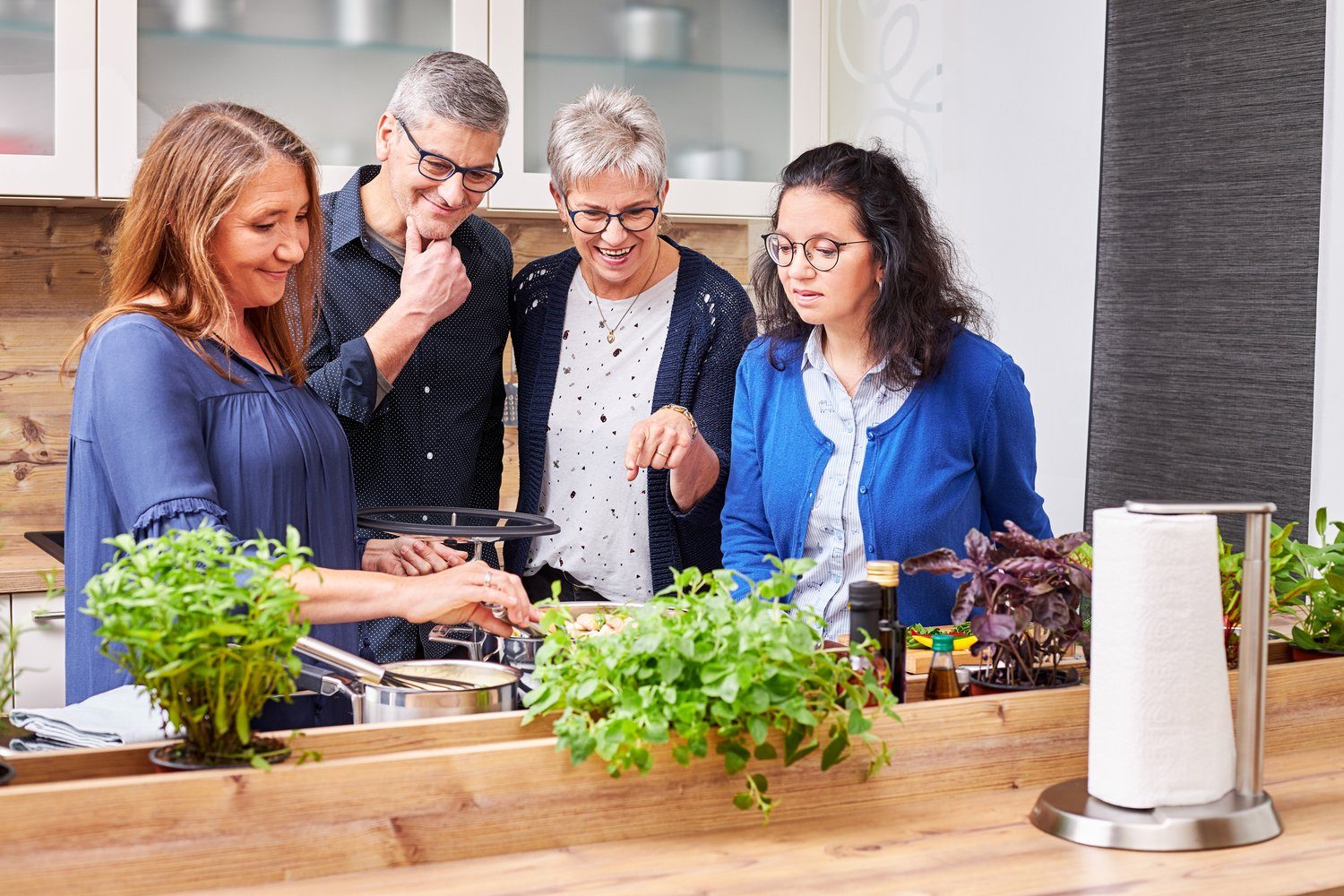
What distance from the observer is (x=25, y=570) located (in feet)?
8.34

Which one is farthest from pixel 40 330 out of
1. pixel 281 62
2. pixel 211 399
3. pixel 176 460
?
pixel 176 460

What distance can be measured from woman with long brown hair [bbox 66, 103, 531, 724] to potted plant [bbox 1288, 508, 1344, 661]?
2.95ft

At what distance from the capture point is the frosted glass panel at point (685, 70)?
9.68 feet

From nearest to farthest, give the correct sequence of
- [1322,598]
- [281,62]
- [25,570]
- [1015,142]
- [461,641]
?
[461,641] < [1322,598] < [25,570] < [281,62] < [1015,142]

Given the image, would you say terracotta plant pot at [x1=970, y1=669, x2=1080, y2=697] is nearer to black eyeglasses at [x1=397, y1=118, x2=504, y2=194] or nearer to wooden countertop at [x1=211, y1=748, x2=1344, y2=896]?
wooden countertop at [x1=211, y1=748, x2=1344, y2=896]

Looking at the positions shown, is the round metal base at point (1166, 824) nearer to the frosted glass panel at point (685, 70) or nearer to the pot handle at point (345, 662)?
the pot handle at point (345, 662)

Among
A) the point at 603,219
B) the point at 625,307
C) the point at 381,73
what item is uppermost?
the point at 381,73

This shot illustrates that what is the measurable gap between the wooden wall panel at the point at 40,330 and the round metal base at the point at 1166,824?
2.13 meters

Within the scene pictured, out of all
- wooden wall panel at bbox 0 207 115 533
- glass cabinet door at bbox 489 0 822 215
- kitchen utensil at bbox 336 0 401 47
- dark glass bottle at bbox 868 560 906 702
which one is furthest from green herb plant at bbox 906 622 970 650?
wooden wall panel at bbox 0 207 115 533

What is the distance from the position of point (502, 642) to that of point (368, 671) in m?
0.18

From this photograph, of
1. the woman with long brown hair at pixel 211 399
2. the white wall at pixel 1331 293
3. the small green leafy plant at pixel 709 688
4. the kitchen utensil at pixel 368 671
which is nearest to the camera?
the small green leafy plant at pixel 709 688

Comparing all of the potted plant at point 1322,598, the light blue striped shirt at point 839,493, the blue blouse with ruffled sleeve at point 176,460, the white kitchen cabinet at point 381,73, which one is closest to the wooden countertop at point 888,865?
the potted plant at point 1322,598

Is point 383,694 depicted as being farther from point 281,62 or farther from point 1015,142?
point 1015,142

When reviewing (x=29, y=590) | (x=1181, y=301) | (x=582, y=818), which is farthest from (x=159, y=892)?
(x=1181, y=301)
